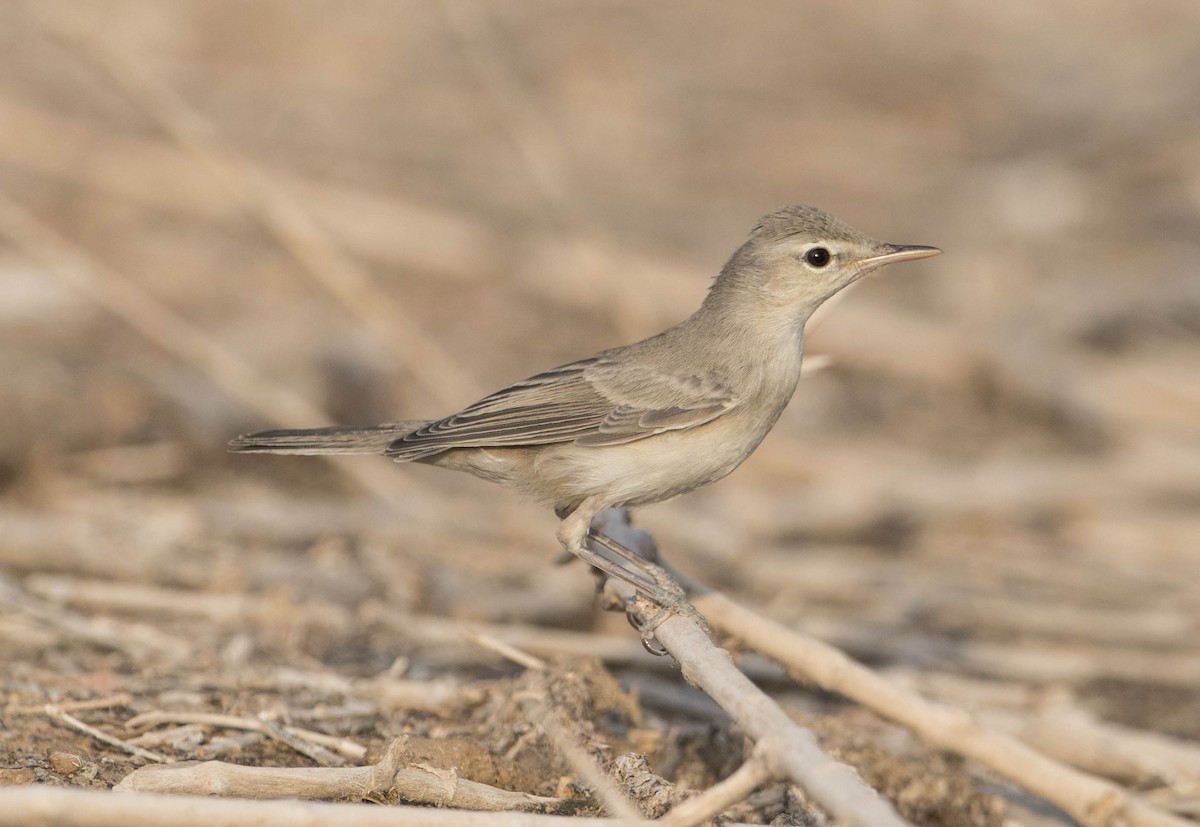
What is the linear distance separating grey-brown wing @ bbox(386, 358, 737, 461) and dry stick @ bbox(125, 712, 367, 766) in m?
1.22

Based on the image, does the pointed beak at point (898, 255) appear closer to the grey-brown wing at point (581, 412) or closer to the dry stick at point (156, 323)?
the grey-brown wing at point (581, 412)

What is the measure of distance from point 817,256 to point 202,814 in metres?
3.14

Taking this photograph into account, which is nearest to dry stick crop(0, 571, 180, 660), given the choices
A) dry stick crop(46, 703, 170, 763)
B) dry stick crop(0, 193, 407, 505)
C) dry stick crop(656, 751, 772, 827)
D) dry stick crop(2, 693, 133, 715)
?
dry stick crop(2, 693, 133, 715)

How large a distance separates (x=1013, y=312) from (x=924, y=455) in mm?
1507

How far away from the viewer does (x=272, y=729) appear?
4246mm

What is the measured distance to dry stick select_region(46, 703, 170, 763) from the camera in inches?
160

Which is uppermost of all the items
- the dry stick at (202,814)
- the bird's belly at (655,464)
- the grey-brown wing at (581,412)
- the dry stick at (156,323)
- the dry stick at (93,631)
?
the dry stick at (156,323)

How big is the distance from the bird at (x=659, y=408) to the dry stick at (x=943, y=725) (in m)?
Result: 0.50

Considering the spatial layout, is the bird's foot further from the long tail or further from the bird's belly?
the long tail

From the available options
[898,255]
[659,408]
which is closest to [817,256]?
[898,255]

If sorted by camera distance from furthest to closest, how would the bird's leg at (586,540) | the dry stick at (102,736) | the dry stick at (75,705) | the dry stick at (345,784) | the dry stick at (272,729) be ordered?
1. the bird's leg at (586,540)
2. the dry stick at (75,705)
3. the dry stick at (272,729)
4. the dry stick at (102,736)
5. the dry stick at (345,784)

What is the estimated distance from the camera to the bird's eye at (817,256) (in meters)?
5.04

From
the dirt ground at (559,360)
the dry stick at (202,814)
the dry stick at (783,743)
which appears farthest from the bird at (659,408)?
the dry stick at (202,814)

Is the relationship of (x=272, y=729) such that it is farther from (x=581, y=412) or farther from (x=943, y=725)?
(x=943, y=725)
